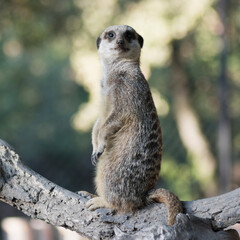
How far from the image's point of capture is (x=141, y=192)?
180 centimetres

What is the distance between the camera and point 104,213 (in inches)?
70.7

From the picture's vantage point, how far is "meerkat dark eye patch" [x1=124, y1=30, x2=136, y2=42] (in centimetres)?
196

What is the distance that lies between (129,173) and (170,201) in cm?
19

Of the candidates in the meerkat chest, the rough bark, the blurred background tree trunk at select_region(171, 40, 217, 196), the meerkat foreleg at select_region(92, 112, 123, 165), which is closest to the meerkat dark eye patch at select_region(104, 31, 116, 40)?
the meerkat chest

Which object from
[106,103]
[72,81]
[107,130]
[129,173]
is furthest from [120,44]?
[72,81]

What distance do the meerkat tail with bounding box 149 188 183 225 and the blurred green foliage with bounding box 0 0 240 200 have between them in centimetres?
305

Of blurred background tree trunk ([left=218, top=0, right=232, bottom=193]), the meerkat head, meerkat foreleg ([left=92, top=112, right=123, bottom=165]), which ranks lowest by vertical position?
meerkat foreleg ([left=92, top=112, right=123, bottom=165])

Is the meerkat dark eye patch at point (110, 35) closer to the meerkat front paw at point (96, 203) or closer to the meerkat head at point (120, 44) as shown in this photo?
the meerkat head at point (120, 44)

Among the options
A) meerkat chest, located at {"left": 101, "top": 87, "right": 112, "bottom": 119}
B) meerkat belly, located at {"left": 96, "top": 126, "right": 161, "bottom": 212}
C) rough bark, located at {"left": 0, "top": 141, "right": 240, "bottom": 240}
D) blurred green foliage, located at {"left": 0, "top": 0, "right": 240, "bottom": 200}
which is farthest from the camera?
blurred green foliage, located at {"left": 0, "top": 0, "right": 240, "bottom": 200}

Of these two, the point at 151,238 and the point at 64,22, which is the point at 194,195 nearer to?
the point at 64,22

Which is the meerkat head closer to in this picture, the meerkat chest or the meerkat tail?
the meerkat chest

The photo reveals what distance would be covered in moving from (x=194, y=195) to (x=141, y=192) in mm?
4034

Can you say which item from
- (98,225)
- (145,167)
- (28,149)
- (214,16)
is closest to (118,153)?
(145,167)

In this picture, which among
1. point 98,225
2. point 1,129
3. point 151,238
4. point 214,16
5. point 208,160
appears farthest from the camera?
point 1,129
